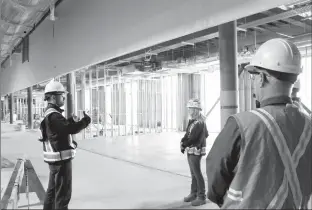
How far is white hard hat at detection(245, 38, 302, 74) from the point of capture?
1210 mm

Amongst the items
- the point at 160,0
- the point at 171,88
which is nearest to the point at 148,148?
the point at 171,88

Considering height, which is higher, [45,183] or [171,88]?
[171,88]

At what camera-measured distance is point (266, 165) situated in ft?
3.46

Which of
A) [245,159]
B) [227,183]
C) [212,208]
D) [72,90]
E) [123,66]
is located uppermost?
[123,66]

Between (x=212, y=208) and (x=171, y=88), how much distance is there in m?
11.7

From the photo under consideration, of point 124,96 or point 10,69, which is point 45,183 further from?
point 124,96

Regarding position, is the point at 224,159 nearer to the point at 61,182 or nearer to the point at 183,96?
the point at 61,182

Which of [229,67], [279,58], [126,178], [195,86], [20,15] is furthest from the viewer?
[195,86]

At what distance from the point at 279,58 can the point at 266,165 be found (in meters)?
0.48

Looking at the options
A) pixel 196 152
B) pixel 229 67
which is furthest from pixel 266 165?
pixel 229 67

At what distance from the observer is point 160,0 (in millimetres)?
2250

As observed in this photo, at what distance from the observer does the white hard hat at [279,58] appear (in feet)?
3.97

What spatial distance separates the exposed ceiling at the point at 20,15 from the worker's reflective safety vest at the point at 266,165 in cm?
240

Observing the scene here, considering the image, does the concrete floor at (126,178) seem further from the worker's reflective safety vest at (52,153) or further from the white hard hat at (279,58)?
the white hard hat at (279,58)
